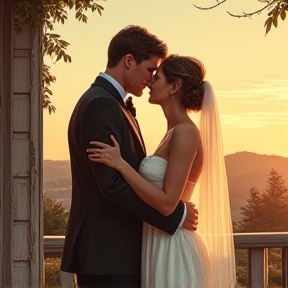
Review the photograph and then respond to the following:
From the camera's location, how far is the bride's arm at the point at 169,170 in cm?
305

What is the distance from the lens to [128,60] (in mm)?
3264

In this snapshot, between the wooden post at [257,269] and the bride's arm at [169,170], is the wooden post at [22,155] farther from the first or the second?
the bride's arm at [169,170]

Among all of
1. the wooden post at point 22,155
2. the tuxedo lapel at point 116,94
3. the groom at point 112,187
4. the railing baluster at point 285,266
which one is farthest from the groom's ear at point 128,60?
the railing baluster at point 285,266

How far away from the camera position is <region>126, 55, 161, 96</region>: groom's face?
129 inches

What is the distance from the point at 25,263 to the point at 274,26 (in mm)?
2208

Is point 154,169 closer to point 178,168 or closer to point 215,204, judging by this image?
point 178,168

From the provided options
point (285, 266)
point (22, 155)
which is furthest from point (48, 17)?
point (285, 266)

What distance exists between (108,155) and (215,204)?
866mm

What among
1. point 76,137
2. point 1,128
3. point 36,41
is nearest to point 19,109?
point 1,128

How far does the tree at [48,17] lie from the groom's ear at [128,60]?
4.79ft

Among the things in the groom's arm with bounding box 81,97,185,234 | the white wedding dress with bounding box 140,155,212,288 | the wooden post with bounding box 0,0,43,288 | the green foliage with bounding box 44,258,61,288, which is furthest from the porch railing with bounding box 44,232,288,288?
the groom's arm with bounding box 81,97,185,234

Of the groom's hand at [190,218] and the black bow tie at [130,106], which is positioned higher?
the black bow tie at [130,106]

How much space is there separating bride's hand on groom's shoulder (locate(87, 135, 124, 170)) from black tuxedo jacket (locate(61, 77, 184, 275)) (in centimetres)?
2

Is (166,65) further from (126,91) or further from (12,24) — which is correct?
(12,24)
